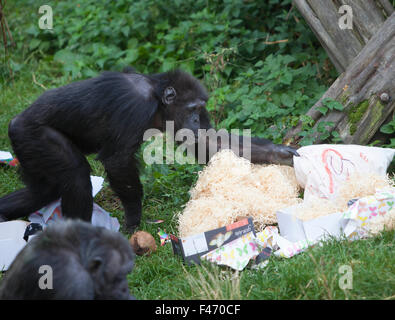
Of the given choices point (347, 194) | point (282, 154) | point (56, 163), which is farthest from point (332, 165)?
point (56, 163)

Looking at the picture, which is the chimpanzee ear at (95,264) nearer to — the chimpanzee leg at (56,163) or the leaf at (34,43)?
the chimpanzee leg at (56,163)

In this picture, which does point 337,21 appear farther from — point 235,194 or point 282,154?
point 235,194

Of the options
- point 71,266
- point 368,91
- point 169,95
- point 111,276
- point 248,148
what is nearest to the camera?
point 71,266

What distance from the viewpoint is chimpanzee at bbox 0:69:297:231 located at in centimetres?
452

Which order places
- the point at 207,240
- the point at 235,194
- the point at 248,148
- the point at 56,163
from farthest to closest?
the point at 248,148, the point at 235,194, the point at 56,163, the point at 207,240

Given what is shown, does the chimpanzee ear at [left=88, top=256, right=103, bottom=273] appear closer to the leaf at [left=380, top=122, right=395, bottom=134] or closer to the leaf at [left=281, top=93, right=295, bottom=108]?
the leaf at [left=380, top=122, right=395, bottom=134]

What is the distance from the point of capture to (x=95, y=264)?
2969 millimetres

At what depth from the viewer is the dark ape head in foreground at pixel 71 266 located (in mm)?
2857

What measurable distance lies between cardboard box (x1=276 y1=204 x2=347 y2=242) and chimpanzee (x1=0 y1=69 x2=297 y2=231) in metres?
1.49

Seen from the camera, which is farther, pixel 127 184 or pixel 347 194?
pixel 127 184

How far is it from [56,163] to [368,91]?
326 centimetres

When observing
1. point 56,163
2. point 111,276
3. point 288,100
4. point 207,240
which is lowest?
point 111,276

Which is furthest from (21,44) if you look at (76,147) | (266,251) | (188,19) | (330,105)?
(266,251)
